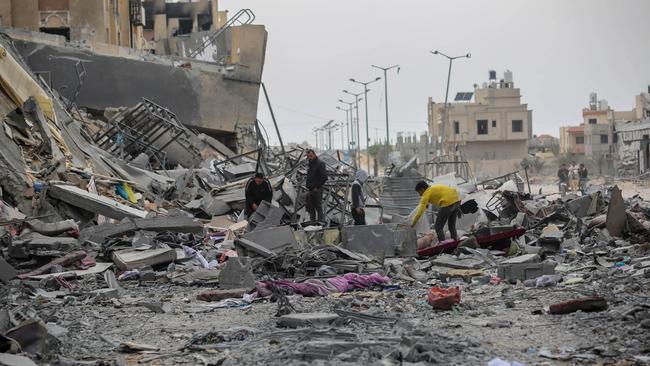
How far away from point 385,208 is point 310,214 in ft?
21.9

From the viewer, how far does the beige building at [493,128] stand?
270ft

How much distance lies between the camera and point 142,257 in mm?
13406

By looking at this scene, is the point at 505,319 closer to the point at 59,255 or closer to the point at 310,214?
the point at 59,255

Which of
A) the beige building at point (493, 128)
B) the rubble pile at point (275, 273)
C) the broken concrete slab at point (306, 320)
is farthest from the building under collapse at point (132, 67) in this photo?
the beige building at point (493, 128)

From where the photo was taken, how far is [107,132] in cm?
2650

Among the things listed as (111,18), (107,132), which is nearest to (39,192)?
(107,132)

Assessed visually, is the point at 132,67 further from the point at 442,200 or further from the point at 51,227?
the point at 442,200

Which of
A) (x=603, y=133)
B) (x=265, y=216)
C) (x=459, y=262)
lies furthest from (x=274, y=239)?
(x=603, y=133)

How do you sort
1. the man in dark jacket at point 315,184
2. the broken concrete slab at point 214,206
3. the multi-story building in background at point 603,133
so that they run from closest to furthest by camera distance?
1. the man in dark jacket at point 315,184
2. the broken concrete slab at point 214,206
3. the multi-story building in background at point 603,133

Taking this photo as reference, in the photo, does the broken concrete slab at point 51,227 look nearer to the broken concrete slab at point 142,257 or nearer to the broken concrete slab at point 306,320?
the broken concrete slab at point 142,257

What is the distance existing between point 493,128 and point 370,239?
229 ft

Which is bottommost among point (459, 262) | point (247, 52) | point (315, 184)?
point (459, 262)

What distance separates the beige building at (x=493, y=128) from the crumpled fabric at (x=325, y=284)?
69758 mm

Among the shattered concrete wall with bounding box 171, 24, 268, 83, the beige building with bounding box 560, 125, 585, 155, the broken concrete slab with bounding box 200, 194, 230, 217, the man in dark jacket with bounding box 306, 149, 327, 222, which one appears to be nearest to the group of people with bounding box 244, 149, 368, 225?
the man in dark jacket with bounding box 306, 149, 327, 222
